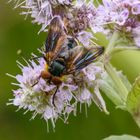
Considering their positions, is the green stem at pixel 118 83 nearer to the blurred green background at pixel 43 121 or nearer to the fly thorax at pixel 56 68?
the fly thorax at pixel 56 68

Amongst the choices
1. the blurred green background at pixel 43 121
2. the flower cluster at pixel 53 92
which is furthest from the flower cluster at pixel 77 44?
the blurred green background at pixel 43 121

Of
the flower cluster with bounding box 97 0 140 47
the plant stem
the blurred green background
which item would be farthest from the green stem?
the blurred green background

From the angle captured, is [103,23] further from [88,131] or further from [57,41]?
[88,131]

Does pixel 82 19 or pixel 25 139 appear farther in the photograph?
pixel 25 139

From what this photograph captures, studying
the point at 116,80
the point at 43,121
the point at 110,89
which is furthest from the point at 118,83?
the point at 43,121

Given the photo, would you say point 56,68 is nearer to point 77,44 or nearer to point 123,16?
point 77,44

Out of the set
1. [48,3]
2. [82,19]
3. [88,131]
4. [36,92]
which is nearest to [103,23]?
[82,19]
